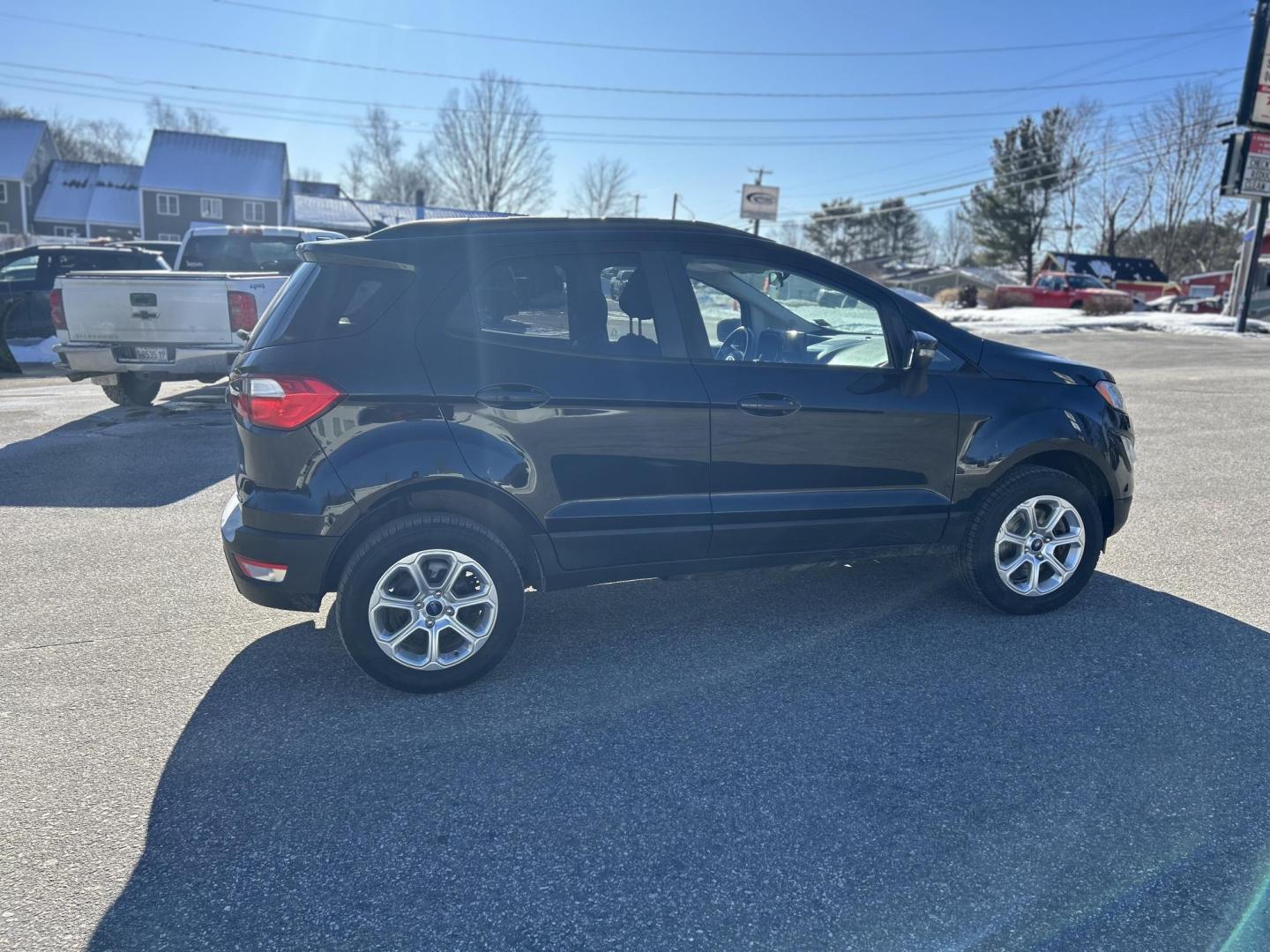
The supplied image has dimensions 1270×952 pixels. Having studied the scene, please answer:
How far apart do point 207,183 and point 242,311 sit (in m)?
56.1

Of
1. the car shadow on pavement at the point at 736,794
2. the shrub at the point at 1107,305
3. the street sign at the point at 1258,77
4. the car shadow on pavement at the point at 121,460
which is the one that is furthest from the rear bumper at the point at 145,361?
the shrub at the point at 1107,305

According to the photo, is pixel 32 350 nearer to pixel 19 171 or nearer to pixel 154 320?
pixel 154 320

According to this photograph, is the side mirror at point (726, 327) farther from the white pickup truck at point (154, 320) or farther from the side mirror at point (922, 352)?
the white pickup truck at point (154, 320)

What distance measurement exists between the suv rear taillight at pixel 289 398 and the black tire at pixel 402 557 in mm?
526

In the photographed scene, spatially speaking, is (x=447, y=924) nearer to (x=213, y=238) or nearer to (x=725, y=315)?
(x=725, y=315)

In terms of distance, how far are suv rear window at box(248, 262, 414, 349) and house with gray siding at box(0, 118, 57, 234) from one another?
69606 mm

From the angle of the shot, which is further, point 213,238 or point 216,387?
point 216,387

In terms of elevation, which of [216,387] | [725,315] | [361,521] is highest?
[725,315]

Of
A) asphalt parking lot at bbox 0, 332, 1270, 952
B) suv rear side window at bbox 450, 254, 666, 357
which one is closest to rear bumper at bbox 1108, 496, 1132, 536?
asphalt parking lot at bbox 0, 332, 1270, 952

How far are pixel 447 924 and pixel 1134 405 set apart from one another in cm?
1141

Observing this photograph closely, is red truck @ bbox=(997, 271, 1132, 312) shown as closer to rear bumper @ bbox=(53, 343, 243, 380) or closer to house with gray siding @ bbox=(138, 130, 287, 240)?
rear bumper @ bbox=(53, 343, 243, 380)

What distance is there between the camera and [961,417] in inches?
169

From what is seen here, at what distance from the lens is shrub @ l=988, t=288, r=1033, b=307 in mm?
37594

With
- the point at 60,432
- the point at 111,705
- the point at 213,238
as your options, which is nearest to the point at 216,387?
the point at 213,238
